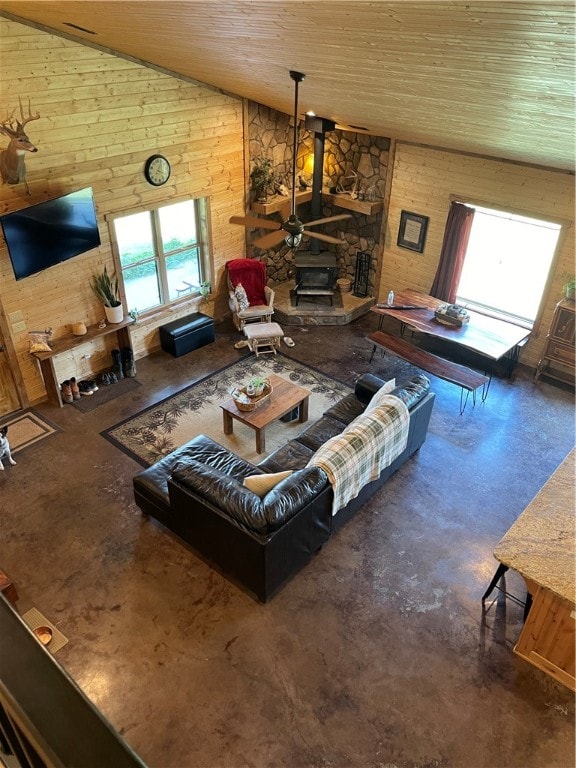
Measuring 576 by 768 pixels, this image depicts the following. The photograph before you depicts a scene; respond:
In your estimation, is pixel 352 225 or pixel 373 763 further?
pixel 352 225

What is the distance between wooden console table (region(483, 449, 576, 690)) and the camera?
12.3 ft

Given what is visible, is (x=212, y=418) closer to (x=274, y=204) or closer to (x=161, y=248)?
(x=161, y=248)

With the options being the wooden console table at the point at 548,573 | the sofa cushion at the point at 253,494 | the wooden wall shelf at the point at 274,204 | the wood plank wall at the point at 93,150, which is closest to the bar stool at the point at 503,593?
the wooden console table at the point at 548,573

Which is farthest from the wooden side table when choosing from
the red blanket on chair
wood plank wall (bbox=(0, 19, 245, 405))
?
wood plank wall (bbox=(0, 19, 245, 405))

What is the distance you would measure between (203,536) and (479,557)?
8.13 ft

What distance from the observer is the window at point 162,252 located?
24.2 ft

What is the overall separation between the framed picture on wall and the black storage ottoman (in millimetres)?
3193

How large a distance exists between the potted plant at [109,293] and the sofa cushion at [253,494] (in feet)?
10.4

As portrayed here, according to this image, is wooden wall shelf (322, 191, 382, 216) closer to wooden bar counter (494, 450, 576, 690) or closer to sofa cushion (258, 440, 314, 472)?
sofa cushion (258, 440, 314, 472)

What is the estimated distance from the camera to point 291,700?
13.2 ft

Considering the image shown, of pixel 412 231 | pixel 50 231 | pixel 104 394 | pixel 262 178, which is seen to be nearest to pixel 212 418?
pixel 104 394

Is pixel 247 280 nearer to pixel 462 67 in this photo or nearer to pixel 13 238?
pixel 13 238

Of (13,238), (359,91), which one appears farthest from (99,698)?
(359,91)

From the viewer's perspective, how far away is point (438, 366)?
23.6 feet
